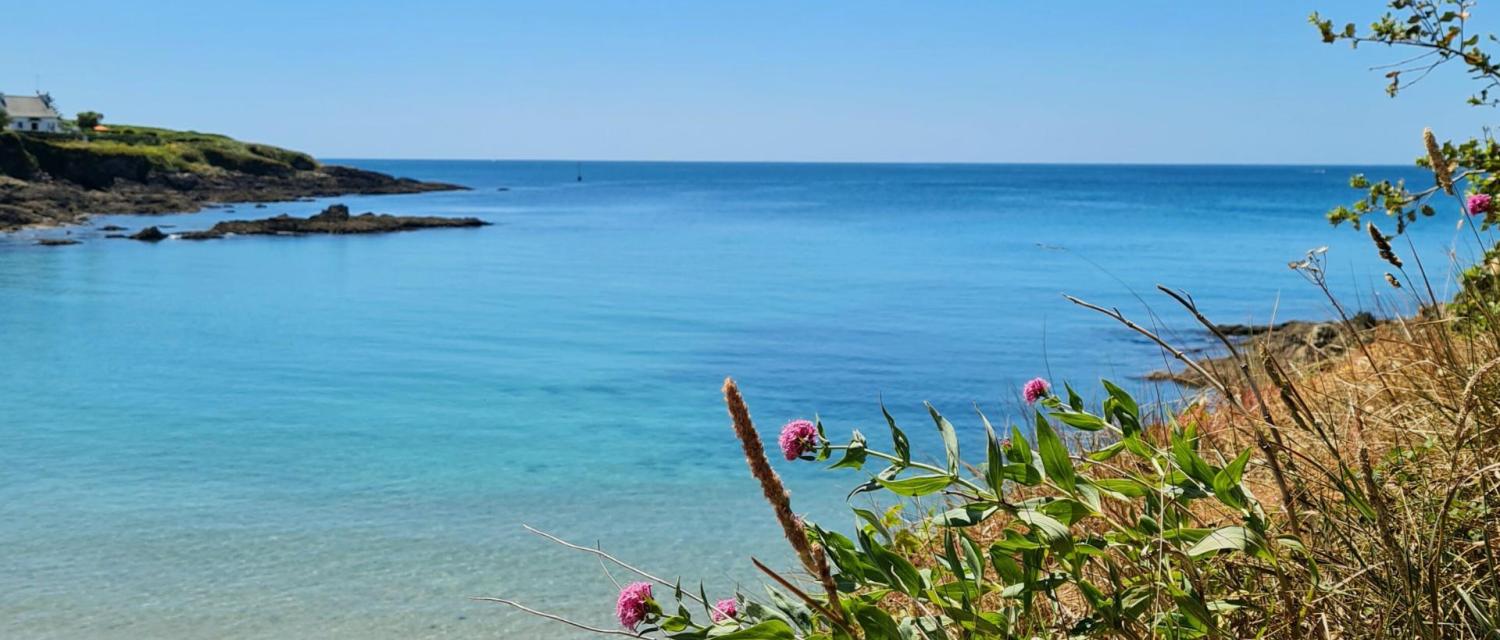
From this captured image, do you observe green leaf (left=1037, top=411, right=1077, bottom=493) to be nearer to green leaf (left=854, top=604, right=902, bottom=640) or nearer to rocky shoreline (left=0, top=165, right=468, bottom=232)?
green leaf (left=854, top=604, right=902, bottom=640)

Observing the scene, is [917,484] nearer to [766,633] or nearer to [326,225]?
[766,633]

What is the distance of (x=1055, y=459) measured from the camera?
8.75 feet

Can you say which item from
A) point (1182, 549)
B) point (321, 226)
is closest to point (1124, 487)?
point (1182, 549)

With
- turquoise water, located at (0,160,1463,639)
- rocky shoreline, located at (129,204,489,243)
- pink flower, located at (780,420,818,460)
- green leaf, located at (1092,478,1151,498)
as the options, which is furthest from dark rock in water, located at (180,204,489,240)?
green leaf, located at (1092,478,1151,498)

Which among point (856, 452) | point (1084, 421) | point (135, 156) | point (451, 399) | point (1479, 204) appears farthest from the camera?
point (135, 156)

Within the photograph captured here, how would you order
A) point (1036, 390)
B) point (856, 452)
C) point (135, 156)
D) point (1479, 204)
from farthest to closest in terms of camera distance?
point (135, 156) → point (1479, 204) → point (1036, 390) → point (856, 452)

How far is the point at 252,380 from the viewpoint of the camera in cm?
1762

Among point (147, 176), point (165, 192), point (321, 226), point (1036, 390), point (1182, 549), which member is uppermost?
point (1036, 390)

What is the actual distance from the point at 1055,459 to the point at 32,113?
98174 mm

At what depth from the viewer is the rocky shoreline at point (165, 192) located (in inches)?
2143

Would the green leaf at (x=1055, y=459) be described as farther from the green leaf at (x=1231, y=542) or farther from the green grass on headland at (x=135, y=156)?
the green grass on headland at (x=135, y=156)

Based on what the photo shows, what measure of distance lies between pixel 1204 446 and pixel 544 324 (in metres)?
19.9

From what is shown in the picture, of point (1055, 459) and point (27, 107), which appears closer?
point (1055, 459)

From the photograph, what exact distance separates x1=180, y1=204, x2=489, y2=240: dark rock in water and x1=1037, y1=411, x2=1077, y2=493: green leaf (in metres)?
50.5
